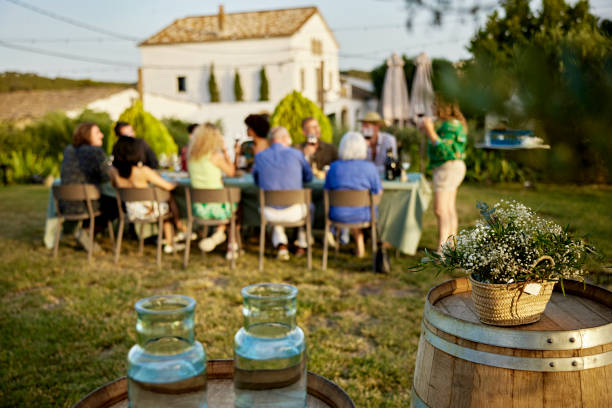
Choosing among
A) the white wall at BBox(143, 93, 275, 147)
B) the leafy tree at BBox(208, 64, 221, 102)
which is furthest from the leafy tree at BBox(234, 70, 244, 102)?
the leafy tree at BBox(208, 64, 221, 102)

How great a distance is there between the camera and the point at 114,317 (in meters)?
3.74

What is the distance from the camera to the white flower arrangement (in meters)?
1.37

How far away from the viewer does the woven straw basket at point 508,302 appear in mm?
1365

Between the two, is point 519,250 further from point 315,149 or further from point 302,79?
point 302,79

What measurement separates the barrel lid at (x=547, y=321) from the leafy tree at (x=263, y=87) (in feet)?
95.2

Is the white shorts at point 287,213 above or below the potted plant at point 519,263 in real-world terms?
below

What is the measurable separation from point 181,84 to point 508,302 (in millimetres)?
32605

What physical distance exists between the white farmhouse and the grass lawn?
80.6 ft

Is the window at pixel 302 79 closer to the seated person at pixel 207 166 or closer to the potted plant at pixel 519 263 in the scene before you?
the seated person at pixel 207 166

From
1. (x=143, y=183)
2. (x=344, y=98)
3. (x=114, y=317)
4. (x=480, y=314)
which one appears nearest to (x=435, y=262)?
(x=480, y=314)

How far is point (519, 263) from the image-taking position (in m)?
1.38

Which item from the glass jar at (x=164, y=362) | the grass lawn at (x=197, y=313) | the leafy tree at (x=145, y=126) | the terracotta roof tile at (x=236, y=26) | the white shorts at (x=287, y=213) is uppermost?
the terracotta roof tile at (x=236, y=26)

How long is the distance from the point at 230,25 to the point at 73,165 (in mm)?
28008

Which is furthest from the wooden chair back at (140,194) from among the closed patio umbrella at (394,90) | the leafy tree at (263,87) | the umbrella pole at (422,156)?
the leafy tree at (263,87)
